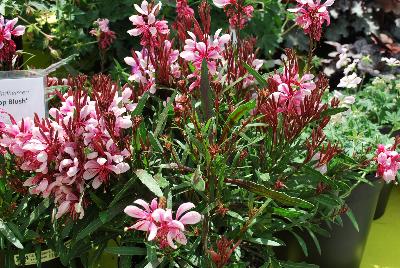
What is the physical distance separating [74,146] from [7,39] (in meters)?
0.51

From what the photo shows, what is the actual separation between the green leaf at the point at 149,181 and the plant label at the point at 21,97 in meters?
0.39

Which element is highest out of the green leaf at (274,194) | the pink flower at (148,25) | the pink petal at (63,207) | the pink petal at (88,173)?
the pink flower at (148,25)

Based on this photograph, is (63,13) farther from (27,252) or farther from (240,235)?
(240,235)

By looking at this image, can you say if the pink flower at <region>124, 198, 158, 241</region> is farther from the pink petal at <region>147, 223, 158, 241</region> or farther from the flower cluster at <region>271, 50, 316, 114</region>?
the flower cluster at <region>271, 50, 316, 114</region>

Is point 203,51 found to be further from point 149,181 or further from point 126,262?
point 126,262

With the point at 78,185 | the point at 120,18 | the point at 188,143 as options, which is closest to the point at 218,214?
the point at 188,143

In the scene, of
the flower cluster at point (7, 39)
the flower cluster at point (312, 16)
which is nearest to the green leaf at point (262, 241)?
the flower cluster at point (312, 16)

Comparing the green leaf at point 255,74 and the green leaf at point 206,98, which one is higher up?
the green leaf at point 255,74

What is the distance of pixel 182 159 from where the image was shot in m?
1.50

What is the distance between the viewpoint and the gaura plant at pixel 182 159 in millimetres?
1340

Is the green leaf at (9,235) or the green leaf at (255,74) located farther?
the green leaf at (255,74)

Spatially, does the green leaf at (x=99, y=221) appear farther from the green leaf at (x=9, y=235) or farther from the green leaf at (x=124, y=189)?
the green leaf at (x=9, y=235)

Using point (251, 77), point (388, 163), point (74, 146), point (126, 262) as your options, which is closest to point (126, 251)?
point (126, 262)

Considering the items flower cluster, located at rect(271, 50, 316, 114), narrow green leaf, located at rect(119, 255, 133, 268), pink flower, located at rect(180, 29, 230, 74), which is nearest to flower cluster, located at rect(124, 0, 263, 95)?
pink flower, located at rect(180, 29, 230, 74)
